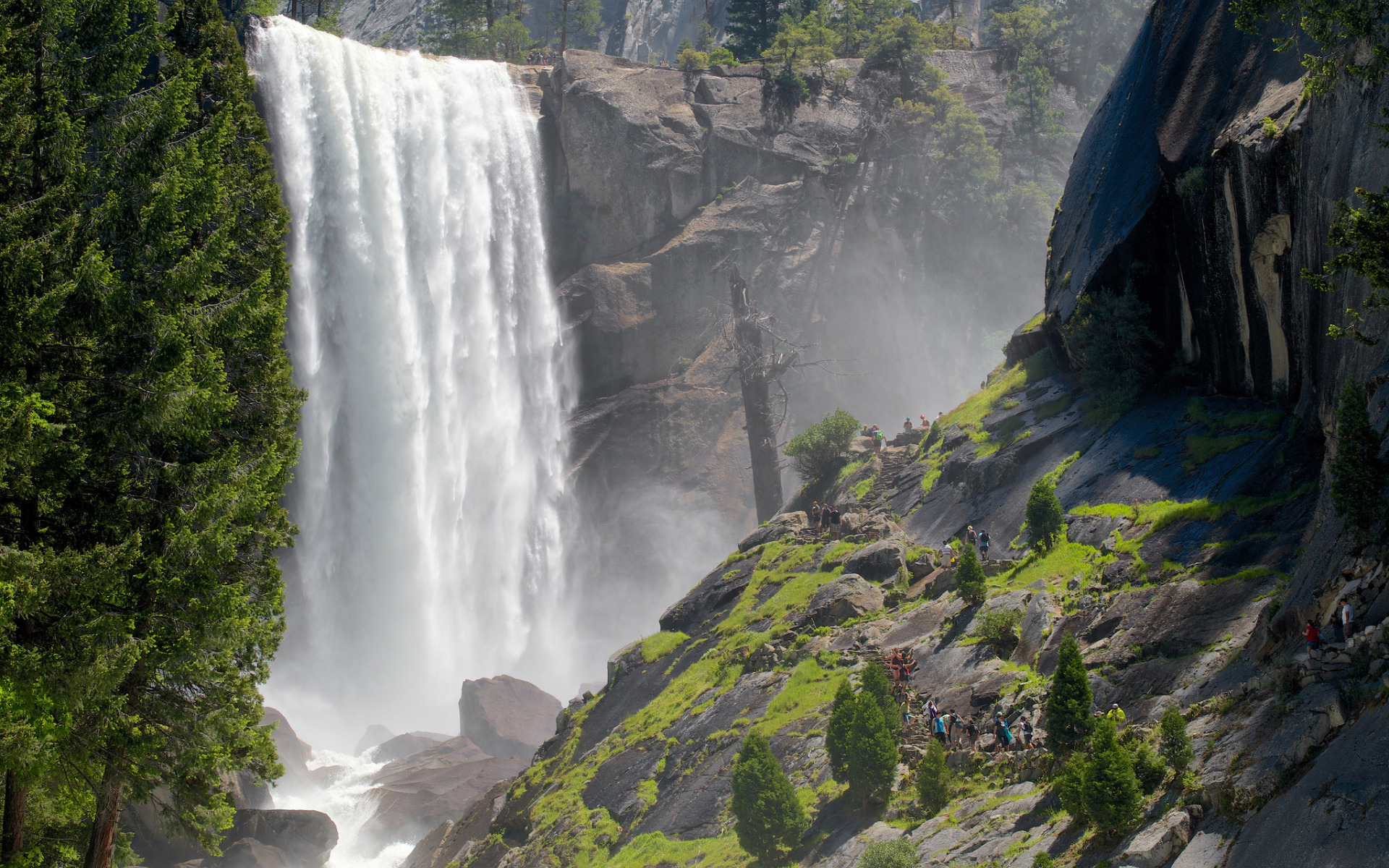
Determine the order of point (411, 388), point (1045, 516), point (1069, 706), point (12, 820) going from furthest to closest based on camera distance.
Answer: point (411, 388), point (1045, 516), point (1069, 706), point (12, 820)

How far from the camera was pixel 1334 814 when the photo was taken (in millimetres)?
9836

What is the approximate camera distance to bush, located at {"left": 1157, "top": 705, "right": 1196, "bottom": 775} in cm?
1367

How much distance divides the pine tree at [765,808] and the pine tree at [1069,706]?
6.07m

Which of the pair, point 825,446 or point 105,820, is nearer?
point 105,820

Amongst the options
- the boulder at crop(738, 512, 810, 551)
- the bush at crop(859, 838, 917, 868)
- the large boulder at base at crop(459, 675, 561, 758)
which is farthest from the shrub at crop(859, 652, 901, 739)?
the large boulder at base at crop(459, 675, 561, 758)

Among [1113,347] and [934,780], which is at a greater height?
[1113,347]

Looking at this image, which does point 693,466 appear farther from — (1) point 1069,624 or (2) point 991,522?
(1) point 1069,624

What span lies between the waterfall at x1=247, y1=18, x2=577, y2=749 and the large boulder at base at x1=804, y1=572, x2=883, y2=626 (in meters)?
28.5

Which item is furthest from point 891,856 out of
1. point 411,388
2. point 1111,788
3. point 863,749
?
point 411,388

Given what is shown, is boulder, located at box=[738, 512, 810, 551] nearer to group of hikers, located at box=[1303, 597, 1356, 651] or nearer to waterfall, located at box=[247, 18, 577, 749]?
waterfall, located at box=[247, 18, 577, 749]

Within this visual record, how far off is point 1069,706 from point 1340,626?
4.56 metres

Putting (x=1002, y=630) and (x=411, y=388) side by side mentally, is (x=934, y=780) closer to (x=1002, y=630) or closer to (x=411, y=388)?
(x=1002, y=630)

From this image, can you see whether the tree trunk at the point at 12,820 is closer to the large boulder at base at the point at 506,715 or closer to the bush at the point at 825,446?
the bush at the point at 825,446

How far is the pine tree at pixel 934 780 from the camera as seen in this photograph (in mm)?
17938
